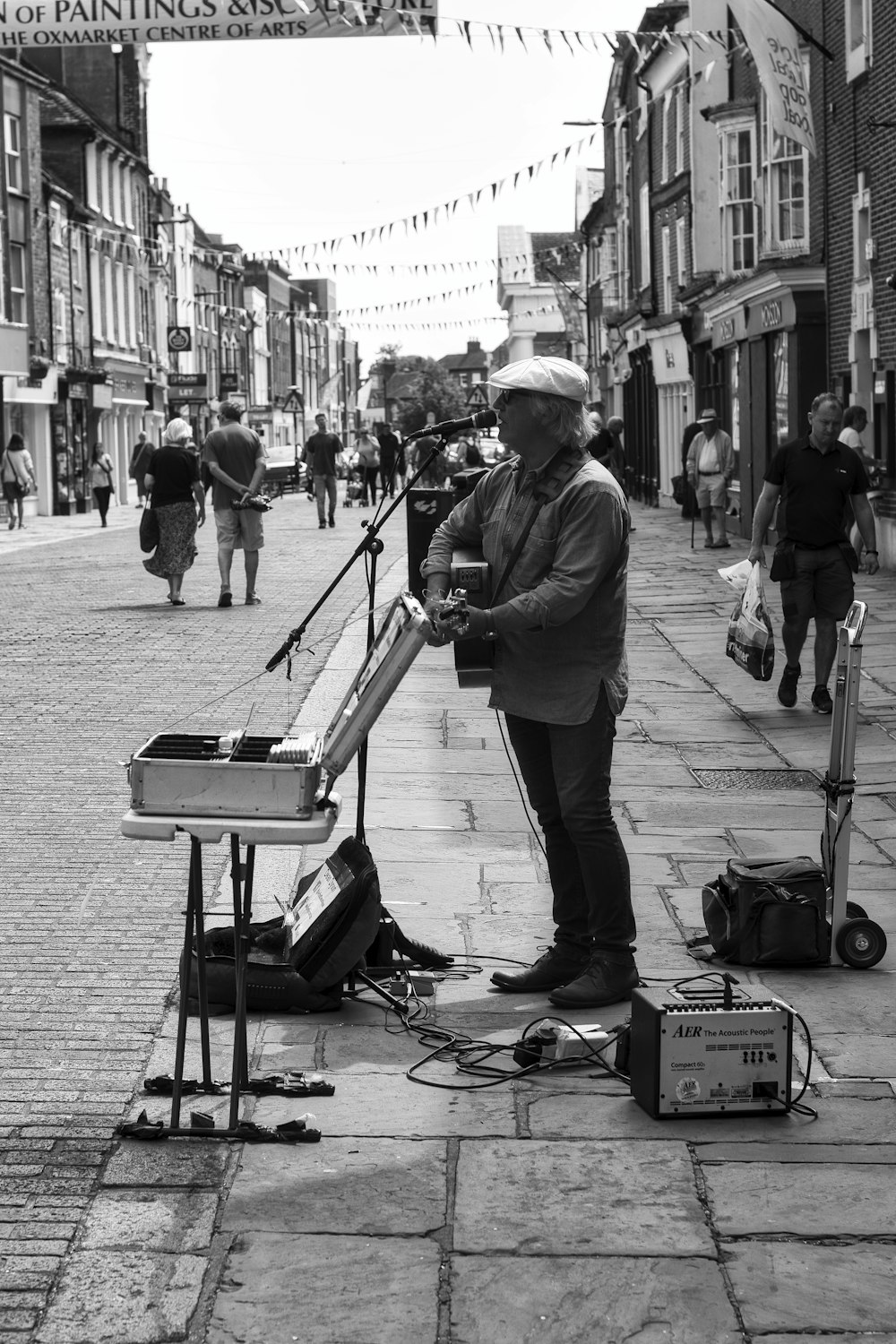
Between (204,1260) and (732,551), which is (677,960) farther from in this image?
(732,551)

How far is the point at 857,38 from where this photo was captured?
20406 millimetres

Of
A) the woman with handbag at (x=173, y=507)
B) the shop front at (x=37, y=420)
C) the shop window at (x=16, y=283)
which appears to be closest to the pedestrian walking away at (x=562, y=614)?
the woman with handbag at (x=173, y=507)

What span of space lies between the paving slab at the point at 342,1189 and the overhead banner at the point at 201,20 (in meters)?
11.4

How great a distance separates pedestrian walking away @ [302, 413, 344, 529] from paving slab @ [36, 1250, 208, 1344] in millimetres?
27282

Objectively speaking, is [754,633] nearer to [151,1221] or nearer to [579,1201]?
[579,1201]

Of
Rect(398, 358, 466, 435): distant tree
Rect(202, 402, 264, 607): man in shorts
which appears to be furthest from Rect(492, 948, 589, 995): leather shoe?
Rect(398, 358, 466, 435): distant tree

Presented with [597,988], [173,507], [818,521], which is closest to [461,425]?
[597,988]

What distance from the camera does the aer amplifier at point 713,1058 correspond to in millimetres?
4152

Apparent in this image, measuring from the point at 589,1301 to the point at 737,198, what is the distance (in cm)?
2652

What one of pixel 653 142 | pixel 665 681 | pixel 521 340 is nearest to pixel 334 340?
pixel 521 340

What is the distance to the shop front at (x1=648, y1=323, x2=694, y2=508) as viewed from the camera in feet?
116

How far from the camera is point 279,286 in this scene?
389 ft

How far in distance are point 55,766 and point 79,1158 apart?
506 centimetres

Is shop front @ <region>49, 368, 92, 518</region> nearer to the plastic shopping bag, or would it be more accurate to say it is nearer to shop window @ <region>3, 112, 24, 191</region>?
shop window @ <region>3, 112, 24, 191</region>
